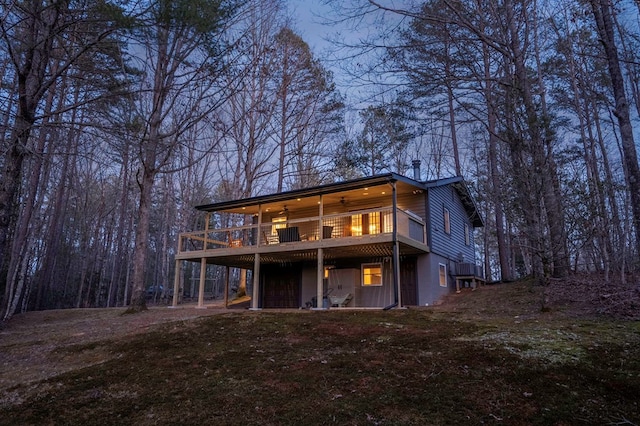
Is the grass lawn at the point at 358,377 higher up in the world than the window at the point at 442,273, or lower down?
lower down

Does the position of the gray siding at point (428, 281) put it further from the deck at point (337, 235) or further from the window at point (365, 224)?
the window at point (365, 224)

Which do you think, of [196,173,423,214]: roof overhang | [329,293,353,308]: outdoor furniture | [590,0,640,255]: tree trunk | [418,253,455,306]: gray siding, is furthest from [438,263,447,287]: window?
[590,0,640,255]: tree trunk

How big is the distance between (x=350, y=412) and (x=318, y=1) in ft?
29.3

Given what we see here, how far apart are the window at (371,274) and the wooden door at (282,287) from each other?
2.86 metres

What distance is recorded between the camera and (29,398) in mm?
5340

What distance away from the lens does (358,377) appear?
17.2 ft

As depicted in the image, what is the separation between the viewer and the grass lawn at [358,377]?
420 centimetres

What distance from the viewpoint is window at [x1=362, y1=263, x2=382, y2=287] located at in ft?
48.6

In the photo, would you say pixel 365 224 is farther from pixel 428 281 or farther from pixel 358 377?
pixel 358 377

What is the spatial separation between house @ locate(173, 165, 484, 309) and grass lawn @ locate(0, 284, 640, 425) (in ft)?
17.3

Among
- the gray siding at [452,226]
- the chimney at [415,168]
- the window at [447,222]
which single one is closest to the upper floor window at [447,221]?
the window at [447,222]

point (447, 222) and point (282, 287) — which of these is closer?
point (447, 222)

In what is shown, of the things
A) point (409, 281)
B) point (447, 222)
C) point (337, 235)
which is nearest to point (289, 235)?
point (337, 235)

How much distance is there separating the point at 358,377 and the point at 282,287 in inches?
461
